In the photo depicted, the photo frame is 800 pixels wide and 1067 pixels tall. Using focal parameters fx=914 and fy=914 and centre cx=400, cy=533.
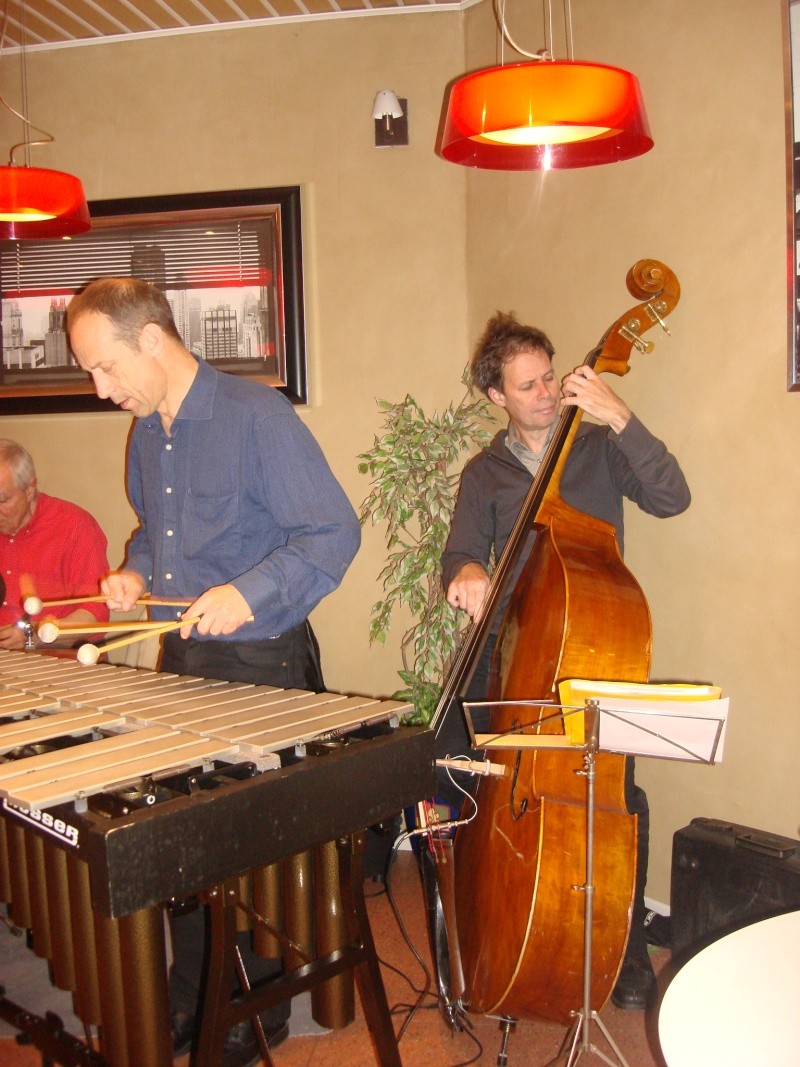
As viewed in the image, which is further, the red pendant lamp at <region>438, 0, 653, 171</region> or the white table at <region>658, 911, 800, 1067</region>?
the red pendant lamp at <region>438, 0, 653, 171</region>

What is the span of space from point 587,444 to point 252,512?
101 cm

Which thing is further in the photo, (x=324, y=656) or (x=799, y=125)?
(x=324, y=656)

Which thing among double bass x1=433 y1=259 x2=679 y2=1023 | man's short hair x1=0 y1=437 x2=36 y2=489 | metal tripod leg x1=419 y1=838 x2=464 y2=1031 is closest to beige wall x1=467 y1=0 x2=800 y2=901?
double bass x1=433 y1=259 x2=679 y2=1023

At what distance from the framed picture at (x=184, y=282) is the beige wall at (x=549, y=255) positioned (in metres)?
0.09

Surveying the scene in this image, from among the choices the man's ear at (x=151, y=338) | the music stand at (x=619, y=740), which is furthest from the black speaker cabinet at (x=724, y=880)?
the man's ear at (x=151, y=338)

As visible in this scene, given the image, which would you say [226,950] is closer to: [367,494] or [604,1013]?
[604,1013]

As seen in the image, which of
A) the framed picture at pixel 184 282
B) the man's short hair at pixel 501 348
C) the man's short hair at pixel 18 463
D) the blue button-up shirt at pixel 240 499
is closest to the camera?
the blue button-up shirt at pixel 240 499

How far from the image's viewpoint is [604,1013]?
8.09 ft

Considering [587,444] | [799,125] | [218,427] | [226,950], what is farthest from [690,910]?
[799,125]

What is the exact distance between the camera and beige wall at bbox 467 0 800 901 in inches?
97.7

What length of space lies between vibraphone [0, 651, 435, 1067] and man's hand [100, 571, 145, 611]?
364 millimetres

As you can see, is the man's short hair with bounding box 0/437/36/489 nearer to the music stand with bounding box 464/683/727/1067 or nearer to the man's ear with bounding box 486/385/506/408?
the man's ear with bounding box 486/385/506/408

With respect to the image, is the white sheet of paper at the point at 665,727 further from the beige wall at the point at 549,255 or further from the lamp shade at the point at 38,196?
the lamp shade at the point at 38,196

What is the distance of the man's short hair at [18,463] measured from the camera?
342cm
